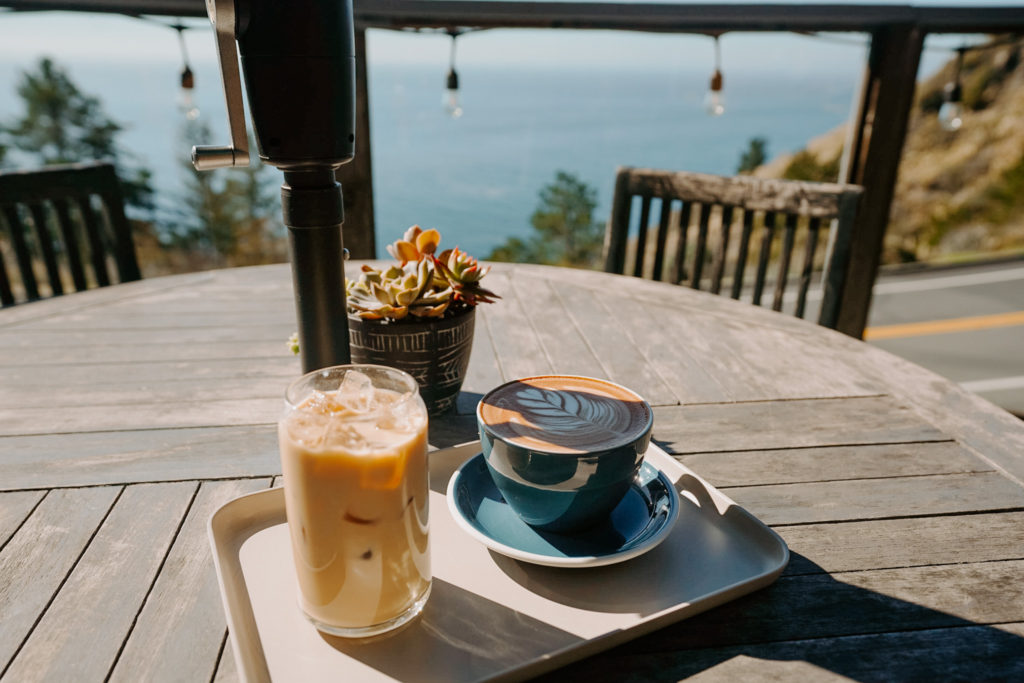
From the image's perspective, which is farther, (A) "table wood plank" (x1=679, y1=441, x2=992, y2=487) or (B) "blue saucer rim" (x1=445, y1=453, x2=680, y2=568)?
(A) "table wood plank" (x1=679, y1=441, x2=992, y2=487)

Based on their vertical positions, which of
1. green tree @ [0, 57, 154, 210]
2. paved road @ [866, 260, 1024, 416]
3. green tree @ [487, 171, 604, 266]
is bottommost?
green tree @ [487, 171, 604, 266]

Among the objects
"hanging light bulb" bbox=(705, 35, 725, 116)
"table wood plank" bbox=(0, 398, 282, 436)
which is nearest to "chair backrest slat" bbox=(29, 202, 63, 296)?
"table wood plank" bbox=(0, 398, 282, 436)

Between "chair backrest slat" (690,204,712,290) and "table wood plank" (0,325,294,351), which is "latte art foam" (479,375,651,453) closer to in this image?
"table wood plank" (0,325,294,351)

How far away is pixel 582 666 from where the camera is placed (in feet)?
1.73

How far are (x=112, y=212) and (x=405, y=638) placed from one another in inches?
69.7

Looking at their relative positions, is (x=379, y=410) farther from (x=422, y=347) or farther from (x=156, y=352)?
(x=156, y=352)

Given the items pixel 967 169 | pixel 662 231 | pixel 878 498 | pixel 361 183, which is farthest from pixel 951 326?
pixel 967 169

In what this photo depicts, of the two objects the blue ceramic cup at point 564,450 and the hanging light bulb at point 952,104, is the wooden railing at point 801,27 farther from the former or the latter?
the blue ceramic cup at point 564,450

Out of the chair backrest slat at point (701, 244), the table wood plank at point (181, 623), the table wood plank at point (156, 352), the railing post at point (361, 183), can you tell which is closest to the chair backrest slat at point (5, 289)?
the table wood plank at point (156, 352)

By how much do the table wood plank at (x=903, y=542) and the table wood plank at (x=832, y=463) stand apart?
95 mm

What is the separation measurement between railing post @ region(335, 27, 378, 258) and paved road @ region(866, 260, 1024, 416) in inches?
146

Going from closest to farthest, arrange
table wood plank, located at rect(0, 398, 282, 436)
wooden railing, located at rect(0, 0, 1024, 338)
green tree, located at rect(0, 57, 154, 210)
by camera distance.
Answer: table wood plank, located at rect(0, 398, 282, 436) → wooden railing, located at rect(0, 0, 1024, 338) → green tree, located at rect(0, 57, 154, 210)

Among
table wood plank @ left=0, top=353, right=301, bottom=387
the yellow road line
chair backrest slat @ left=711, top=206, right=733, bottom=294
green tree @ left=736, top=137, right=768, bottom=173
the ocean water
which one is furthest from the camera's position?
the ocean water

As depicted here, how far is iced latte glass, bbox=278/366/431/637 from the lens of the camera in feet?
1.68
